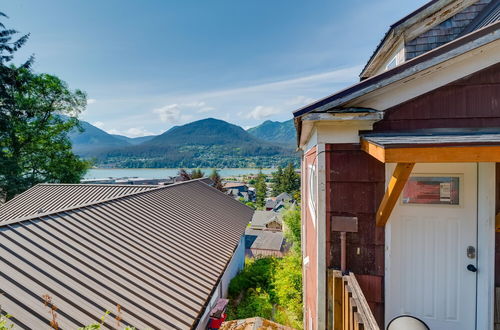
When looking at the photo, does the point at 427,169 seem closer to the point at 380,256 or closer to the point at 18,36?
the point at 380,256

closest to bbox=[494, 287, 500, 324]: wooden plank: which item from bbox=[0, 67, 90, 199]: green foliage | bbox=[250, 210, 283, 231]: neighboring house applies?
bbox=[0, 67, 90, 199]: green foliage

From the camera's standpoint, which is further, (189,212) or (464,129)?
(189,212)

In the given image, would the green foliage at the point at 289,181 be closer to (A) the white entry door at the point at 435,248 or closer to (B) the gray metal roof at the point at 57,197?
(B) the gray metal roof at the point at 57,197

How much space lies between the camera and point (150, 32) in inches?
587

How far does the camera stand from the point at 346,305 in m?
2.24

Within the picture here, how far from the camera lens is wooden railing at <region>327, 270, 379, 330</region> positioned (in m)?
1.76

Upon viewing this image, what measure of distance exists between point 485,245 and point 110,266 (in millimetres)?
5176

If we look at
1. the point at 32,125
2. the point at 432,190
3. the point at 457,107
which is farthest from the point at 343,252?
the point at 32,125

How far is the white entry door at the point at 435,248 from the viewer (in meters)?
2.55

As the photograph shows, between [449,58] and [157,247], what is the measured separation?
589cm

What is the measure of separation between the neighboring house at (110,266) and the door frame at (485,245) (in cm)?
363

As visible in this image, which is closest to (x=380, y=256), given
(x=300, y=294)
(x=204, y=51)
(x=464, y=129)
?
(x=464, y=129)

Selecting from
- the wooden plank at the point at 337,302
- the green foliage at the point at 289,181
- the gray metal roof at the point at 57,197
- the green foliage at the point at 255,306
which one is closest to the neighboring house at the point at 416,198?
the wooden plank at the point at 337,302

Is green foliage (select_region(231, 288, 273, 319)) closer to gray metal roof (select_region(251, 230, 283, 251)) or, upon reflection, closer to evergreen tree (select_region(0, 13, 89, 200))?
gray metal roof (select_region(251, 230, 283, 251))
